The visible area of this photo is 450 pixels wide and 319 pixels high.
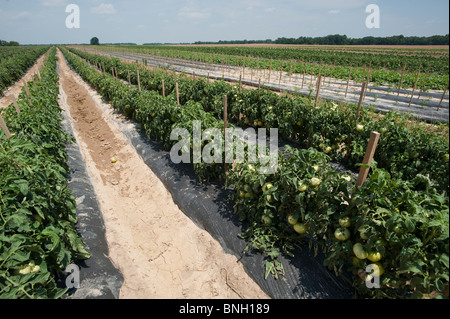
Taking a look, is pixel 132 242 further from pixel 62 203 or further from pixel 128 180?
pixel 128 180

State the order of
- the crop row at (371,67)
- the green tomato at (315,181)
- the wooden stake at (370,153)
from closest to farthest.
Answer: the wooden stake at (370,153)
the green tomato at (315,181)
the crop row at (371,67)

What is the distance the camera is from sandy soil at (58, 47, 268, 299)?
308 centimetres

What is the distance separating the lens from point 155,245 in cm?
381

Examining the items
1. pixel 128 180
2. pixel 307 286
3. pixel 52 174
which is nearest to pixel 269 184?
pixel 307 286

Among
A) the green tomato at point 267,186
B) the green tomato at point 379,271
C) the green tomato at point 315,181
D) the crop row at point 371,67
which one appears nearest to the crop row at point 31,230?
the green tomato at point 267,186

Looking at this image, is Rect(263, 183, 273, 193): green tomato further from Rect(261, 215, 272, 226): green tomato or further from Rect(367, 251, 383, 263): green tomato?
Rect(367, 251, 383, 263): green tomato

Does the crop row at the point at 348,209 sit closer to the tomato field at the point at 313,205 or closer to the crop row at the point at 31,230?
the tomato field at the point at 313,205

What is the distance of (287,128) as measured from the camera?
611 cm

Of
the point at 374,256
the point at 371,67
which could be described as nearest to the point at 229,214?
the point at 374,256

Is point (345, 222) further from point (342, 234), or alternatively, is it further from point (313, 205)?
point (313, 205)

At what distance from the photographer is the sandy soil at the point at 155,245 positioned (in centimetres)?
308

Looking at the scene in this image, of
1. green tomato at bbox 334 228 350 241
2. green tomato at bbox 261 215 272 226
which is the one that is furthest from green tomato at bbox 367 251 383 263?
green tomato at bbox 261 215 272 226

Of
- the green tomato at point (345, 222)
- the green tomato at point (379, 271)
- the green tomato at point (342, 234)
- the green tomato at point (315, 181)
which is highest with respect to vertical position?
the green tomato at point (315, 181)
